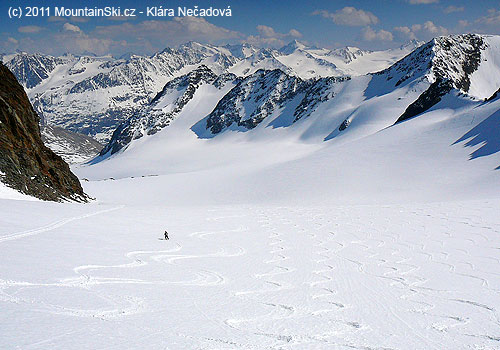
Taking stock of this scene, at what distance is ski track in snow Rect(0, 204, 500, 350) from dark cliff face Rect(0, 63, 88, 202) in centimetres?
1328

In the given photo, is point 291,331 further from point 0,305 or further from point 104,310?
point 0,305

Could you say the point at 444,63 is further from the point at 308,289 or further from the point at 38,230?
the point at 38,230

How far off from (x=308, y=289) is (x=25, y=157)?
28.9 m

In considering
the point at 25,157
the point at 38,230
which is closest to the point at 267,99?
the point at 25,157

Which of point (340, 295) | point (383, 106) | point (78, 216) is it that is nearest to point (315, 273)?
point (340, 295)

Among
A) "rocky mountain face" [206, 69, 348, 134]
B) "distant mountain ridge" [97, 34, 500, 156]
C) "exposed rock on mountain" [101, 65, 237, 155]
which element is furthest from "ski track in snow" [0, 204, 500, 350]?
"exposed rock on mountain" [101, 65, 237, 155]

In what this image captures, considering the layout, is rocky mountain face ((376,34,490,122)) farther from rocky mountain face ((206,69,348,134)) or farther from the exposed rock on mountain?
the exposed rock on mountain

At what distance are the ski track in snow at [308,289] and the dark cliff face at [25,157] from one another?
13282mm

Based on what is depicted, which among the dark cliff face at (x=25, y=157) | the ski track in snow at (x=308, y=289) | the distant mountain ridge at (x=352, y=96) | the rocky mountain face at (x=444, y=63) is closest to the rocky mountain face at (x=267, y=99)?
the distant mountain ridge at (x=352, y=96)

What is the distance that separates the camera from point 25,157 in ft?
98.7

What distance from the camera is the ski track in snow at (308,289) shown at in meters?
6.51

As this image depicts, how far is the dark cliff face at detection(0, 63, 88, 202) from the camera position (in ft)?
90.5

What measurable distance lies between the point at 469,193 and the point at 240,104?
142828mm

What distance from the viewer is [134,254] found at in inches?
490
